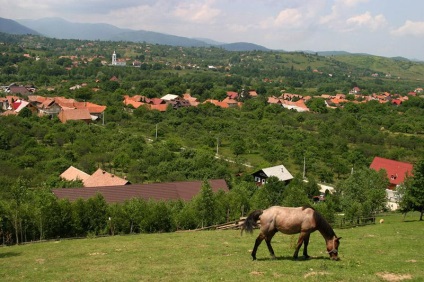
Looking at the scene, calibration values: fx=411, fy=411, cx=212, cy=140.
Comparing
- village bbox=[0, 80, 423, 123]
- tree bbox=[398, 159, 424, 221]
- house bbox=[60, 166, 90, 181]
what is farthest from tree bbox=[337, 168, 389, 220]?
village bbox=[0, 80, 423, 123]

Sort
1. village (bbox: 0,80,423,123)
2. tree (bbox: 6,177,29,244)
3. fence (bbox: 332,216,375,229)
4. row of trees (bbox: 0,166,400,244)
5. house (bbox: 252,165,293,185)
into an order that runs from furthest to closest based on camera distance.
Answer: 1. village (bbox: 0,80,423,123)
2. house (bbox: 252,165,293,185)
3. fence (bbox: 332,216,375,229)
4. row of trees (bbox: 0,166,400,244)
5. tree (bbox: 6,177,29,244)

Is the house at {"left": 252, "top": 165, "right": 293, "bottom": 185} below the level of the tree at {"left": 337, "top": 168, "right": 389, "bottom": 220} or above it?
below

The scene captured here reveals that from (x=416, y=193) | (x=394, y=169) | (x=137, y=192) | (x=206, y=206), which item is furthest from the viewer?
(x=394, y=169)

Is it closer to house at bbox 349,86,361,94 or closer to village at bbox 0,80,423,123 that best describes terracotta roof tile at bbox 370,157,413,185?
village at bbox 0,80,423,123

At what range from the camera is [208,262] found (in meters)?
13.7

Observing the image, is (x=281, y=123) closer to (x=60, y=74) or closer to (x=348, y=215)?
(x=348, y=215)

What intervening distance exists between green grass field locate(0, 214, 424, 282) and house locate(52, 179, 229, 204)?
41.0 feet

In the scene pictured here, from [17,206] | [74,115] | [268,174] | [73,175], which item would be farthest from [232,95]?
[17,206]

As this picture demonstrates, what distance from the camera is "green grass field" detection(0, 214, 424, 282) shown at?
11.7 meters

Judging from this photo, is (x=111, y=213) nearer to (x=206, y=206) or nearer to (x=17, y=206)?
(x=17, y=206)

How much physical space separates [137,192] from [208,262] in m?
21.7

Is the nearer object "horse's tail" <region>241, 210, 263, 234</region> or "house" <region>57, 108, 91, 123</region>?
"horse's tail" <region>241, 210, 263, 234</region>

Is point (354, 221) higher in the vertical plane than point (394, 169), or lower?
higher

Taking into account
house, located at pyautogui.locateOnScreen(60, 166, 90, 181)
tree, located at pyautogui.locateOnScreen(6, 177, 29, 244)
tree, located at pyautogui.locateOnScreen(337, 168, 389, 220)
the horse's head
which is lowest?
house, located at pyautogui.locateOnScreen(60, 166, 90, 181)
